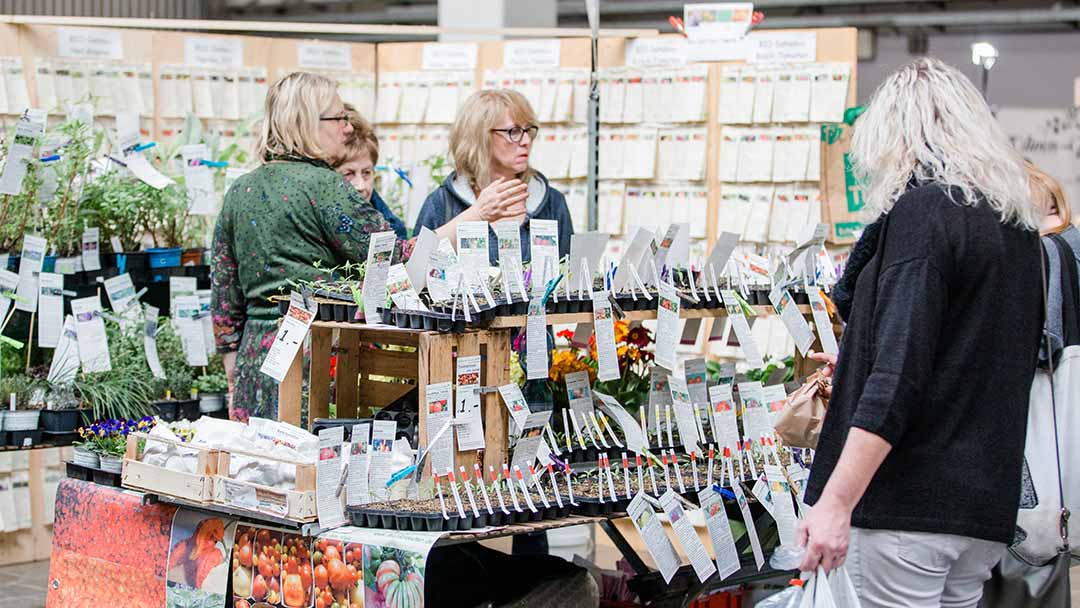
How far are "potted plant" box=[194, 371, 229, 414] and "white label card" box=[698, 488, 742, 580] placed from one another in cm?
199

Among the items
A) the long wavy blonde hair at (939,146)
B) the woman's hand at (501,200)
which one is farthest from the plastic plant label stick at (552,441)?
the long wavy blonde hair at (939,146)

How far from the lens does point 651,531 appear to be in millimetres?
3027

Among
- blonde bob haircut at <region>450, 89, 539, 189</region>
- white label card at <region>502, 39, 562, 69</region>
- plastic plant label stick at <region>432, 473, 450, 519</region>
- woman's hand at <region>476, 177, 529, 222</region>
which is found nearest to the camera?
plastic plant label stick at <region>432, 473, 450, 519</region>

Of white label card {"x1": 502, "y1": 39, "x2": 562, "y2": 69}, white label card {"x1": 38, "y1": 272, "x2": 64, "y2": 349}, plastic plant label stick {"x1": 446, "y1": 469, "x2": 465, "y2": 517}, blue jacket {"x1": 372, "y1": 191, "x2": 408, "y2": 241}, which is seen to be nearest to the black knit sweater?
plastic plant label stick {"x1": 446, "y1": 469, "x2": 465, "y2": 517}

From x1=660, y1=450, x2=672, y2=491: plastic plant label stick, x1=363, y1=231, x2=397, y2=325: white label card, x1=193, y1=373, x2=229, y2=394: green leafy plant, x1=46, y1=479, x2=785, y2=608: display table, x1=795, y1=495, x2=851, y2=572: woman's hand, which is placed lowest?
x1=46, y1=479, x2=785, y2=608: display table

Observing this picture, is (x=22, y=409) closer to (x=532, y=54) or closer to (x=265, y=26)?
(x=265, y=26)

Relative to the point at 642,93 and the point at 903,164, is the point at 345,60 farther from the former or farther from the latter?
the point at 903,164

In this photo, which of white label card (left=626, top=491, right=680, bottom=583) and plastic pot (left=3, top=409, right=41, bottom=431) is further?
plastic pot (left=3, top=409, right=41, bottom=431)

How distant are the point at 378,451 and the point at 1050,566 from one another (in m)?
1.47

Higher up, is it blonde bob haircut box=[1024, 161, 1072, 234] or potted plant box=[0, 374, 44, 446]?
blonde bob haircut box=[1024, 161, 1072, 234]

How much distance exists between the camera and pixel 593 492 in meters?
3.05

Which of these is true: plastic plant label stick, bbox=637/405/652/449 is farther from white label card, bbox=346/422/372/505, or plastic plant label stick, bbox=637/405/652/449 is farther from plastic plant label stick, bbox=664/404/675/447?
white label card, bbox=346/422/372/505

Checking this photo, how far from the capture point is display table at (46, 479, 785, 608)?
3225 mm

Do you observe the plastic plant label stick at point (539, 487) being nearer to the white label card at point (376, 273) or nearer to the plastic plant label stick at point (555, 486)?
the plastic plant label stick at point (555, 486)
